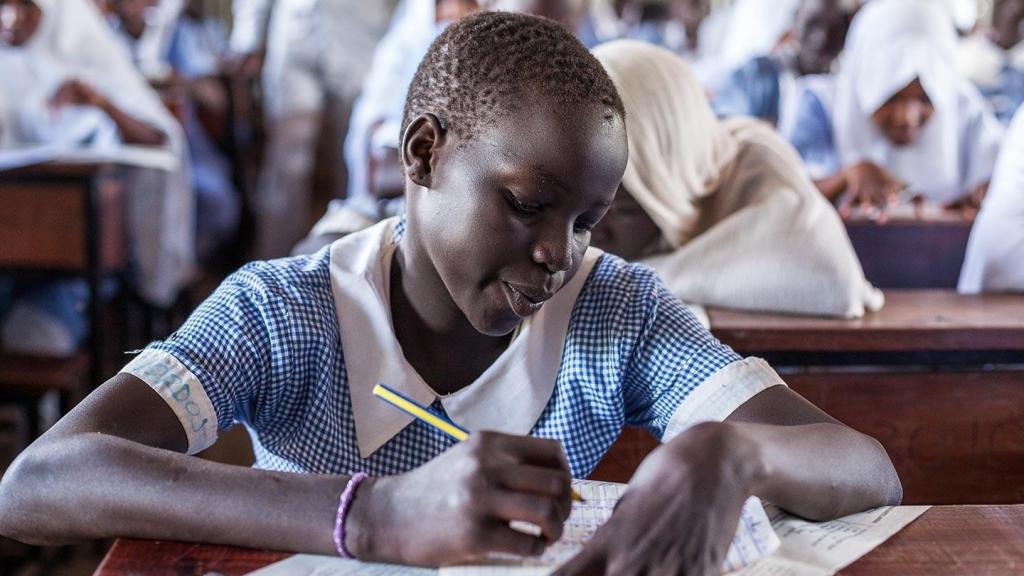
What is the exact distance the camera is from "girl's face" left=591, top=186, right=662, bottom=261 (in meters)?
1.79

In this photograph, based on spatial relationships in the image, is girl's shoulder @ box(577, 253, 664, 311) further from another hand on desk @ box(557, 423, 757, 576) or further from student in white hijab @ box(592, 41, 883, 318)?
student in white hijab @ box(592, 41, 883, 318)

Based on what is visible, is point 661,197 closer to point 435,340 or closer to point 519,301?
point 435,340

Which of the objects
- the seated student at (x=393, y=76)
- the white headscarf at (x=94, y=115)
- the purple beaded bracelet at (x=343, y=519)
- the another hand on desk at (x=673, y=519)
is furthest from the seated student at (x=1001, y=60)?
the purple beaded bracelet at (x=343, y=519)

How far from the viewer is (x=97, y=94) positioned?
3551 millimetres

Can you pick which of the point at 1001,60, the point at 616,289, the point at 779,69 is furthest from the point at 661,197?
the point at 1001,60

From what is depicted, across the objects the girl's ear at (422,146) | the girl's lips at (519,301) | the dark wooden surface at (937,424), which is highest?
the girl's ear at (422,146)

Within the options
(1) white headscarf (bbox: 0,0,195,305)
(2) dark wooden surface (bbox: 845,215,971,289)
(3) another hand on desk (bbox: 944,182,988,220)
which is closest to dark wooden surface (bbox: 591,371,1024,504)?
(2) dark wooden surface (bbox: 845,215,971,289)

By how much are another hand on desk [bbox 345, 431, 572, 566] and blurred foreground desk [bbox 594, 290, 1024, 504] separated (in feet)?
2.75

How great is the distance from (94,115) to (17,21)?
0.36 metres

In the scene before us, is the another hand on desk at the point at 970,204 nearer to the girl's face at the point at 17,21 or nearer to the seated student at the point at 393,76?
the seated student at the point at 393,76

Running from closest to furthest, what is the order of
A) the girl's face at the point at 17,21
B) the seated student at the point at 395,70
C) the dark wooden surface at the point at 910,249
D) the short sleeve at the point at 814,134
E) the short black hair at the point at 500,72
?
the short black hair at the point at 500,72, the dark wooden surface at the point at 910,249, the seated student at the point at 395,70, the girl's face at the point at 17,21, the short sleeve at the point at 814,134

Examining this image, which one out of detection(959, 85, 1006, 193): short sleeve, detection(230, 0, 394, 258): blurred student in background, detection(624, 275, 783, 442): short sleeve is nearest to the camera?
detection(624, 275, 783, 442): short sleeve

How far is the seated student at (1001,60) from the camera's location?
213 inches

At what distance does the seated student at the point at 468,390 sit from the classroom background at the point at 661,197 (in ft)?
1.60
